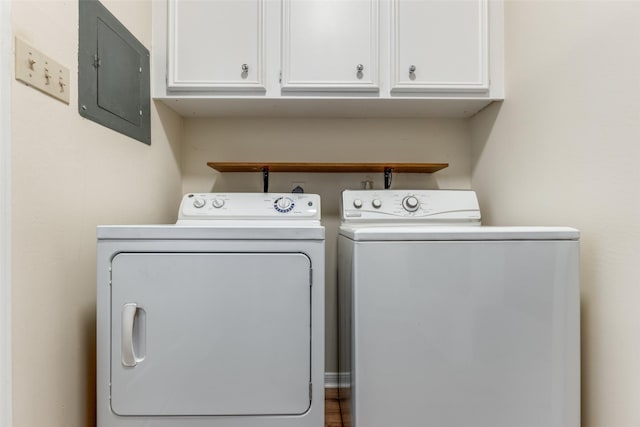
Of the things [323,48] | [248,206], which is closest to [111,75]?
[248,206]

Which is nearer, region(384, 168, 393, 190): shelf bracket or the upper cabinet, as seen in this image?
the upper cabinet

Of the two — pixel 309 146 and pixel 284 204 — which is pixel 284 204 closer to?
pixel 284 204

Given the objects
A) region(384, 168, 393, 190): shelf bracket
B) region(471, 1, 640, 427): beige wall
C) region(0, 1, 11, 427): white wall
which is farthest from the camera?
region(384, 168, 393, 190): shelf bracket

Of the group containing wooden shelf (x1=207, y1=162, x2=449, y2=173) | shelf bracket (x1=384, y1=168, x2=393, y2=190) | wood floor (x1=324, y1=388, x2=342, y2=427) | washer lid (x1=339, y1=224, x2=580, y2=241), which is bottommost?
wood floor (x1=324, y1=388, x2=342, y2=427)

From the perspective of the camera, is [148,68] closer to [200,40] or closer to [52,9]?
[200,40]

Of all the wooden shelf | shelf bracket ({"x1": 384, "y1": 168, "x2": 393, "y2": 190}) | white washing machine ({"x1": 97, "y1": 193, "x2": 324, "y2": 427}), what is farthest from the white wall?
shelf bracket ({"x1": 384, "y1": 168, "x2": 393, "y2": 190})

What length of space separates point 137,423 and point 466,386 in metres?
1.01

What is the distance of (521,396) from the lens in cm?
110

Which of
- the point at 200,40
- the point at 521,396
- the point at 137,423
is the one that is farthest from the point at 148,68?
the point at 521,396

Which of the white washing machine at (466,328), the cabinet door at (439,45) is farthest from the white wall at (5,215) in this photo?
the cabinet door at (439,45)

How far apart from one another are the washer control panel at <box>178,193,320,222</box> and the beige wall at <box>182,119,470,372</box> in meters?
0.30

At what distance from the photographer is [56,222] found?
1.04 m

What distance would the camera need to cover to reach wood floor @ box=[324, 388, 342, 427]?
1.62 m

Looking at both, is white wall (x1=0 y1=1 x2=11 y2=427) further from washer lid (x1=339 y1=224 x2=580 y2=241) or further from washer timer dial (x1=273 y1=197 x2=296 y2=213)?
washer timer dial (x1=273 y1=197 x2=296 y2=213)
